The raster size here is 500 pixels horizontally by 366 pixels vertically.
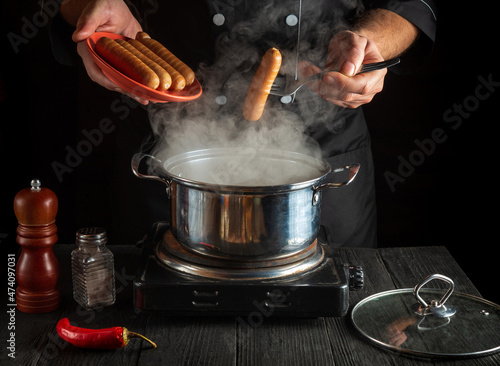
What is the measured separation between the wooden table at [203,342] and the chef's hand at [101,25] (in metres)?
0.63

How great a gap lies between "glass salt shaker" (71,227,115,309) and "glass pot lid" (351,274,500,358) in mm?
590

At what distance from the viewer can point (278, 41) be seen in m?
2.02

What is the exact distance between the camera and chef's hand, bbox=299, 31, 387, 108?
1646mm

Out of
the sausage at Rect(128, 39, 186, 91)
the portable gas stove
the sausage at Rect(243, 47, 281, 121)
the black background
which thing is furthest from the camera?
the black background

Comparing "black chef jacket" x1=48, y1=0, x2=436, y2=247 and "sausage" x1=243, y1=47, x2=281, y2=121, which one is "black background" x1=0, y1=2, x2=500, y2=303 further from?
"sausage" x1=243, y1=47, x2=281, y2=121

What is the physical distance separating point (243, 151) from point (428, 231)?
6.10 ft

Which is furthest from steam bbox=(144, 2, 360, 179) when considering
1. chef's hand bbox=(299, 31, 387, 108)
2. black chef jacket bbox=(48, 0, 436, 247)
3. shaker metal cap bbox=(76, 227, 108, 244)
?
shaker metal cap bbox=(76, 227, 108, 244)

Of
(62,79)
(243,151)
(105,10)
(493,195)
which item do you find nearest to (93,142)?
(62,79)

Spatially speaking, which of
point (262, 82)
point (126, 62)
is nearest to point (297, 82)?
point (262, 82)

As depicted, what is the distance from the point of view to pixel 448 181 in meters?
3.04

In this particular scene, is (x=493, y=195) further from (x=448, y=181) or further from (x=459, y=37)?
(x=459, y=37)

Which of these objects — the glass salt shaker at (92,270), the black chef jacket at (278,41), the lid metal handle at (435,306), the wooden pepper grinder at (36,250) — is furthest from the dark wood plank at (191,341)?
the black chef jacket at (278,41)

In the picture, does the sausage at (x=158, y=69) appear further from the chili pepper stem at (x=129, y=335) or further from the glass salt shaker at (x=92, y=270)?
the chili pepper stem at (x=129, y=335)

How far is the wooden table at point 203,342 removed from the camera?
1215 millimetres
